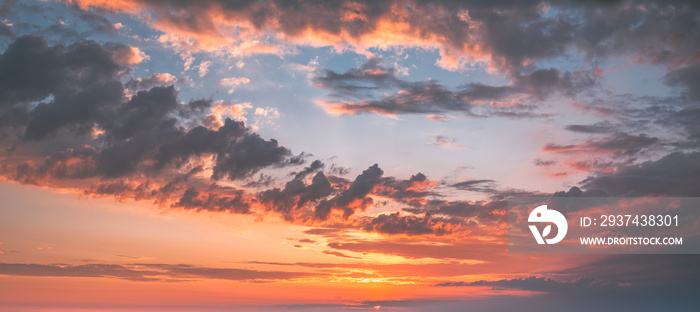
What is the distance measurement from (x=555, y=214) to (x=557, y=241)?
594 cm

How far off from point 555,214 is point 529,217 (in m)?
6.17

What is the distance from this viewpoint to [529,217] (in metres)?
155

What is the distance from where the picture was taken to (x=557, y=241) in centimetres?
15625

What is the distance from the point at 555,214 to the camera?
156 meters

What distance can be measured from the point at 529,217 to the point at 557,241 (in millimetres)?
8492
